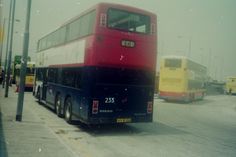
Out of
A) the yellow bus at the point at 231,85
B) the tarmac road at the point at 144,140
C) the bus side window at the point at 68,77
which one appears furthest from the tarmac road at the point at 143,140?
the yellow bus at the point at 231,85

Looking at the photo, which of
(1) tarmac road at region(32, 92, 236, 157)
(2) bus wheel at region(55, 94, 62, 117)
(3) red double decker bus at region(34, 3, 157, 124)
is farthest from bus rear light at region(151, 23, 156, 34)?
(2) bus wheel at region(55, 94, 62, 117)

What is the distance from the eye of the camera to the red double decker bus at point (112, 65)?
12219mm

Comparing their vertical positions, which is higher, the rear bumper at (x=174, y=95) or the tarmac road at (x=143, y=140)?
the rear bumper at (x=174, y=95)

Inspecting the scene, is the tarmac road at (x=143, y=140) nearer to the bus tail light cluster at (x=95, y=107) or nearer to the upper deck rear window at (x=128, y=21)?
the bus tail light cluster at (x=95, y=107)

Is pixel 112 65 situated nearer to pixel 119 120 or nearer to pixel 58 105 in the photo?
pixel 119 120

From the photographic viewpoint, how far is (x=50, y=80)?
18.7 m

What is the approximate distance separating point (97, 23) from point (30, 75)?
2557 cm

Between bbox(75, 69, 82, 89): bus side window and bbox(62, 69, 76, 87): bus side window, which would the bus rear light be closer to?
bbox(75, 69, 82, 89): bus side window

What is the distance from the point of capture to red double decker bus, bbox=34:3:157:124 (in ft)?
40.1

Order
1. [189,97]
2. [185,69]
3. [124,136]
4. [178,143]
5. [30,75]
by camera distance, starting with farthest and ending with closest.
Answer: [30,75], [189,97], [185,69], [124,136], [178,143]

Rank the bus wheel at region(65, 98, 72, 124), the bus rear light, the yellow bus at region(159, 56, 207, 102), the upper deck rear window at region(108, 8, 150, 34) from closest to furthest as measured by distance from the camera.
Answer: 1. the upper deck rear window at region(108, 8, 150, 34)
2. the bus rear light
3. the bus wheel at region(65, 98, 72, 124)
4. the yellow bus at region(159, 56, 207, 102)

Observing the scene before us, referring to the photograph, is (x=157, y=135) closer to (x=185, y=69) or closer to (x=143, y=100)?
(x=143, y=100)

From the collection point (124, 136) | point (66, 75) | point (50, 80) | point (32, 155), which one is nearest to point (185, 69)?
point (50, 80)

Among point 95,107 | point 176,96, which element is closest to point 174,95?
point 176,96
